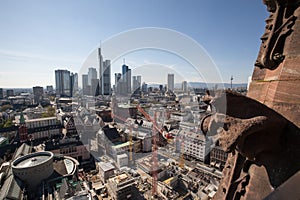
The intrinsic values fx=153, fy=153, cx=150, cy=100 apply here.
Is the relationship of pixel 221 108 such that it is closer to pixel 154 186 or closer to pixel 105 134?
pixel 154 186

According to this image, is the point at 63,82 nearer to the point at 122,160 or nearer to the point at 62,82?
the point at 62,82

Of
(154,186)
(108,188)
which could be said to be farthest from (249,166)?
(108,188)

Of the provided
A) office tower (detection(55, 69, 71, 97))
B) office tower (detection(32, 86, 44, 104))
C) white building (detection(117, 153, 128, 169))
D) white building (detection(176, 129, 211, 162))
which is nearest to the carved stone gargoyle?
white building (detection(176, 129, 211, 162))

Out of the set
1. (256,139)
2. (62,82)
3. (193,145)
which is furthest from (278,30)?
(62,82)

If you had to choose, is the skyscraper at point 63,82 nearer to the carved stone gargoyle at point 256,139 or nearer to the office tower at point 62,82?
the office tower at point 62,82

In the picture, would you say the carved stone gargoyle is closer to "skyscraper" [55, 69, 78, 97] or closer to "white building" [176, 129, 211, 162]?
"white building" [176, 129, 211, 162]

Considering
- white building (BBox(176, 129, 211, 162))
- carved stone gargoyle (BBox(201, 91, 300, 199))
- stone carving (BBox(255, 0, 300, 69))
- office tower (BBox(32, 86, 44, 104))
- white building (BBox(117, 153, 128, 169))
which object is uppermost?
stone carving (BBox(255, 0, 300, 69))
